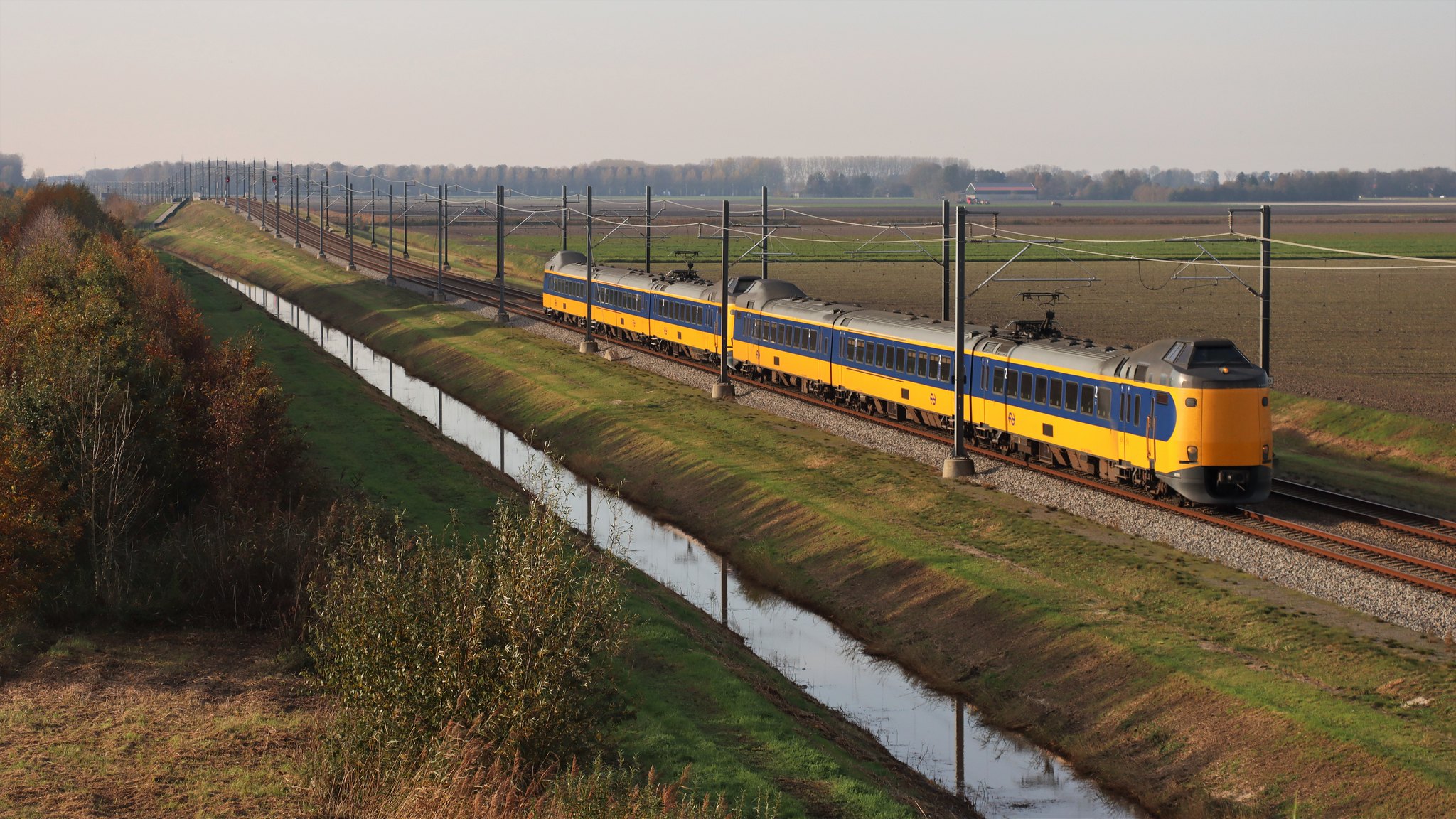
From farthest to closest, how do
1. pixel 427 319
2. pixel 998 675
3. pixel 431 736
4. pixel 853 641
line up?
pixel 427 319 → pixel 853 641 → pixel 998 675 → pixel 431 736

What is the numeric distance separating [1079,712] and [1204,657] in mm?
2281

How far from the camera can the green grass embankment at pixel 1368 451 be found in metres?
35.7

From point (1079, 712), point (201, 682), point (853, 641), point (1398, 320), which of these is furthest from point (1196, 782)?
point (1398, 320)

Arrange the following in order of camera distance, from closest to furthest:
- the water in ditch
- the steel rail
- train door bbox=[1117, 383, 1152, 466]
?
the water in ditch, the steel rail, train door bbox=[1117, 383, 1152, 466]

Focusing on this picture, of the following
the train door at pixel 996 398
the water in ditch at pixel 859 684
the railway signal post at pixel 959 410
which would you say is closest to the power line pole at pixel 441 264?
the water in ditch at pixel 859 684

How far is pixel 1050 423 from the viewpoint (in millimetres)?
36938

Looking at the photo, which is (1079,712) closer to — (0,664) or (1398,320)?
(0,664)

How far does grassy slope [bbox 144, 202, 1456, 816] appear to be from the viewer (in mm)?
19891

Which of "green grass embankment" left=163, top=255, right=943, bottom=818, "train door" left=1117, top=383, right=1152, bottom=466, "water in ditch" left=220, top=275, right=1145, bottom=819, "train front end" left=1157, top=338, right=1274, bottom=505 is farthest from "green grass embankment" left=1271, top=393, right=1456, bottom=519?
"green grass embankment" left=163, top=255, right=943, bottom=818

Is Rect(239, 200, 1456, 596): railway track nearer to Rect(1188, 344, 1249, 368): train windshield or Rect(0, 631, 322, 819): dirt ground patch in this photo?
Rect(1188, 344, 1249, 368): train windshield

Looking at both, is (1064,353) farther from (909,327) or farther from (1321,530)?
(909,327)

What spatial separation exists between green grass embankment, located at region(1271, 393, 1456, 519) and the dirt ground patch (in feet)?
87.2

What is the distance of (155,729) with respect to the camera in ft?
63.5

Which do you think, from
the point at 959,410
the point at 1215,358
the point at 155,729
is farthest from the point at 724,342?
the point at 155,729
